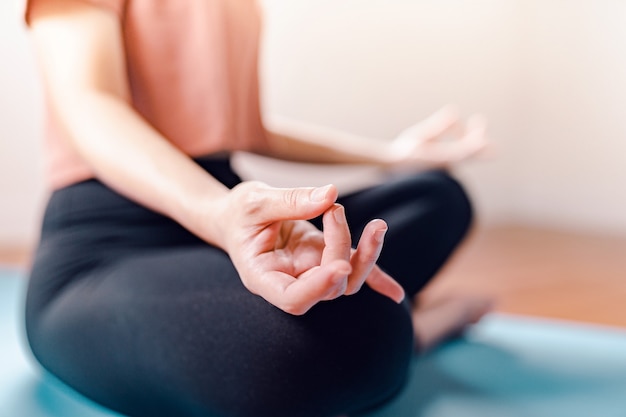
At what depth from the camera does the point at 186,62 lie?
1.58 ft

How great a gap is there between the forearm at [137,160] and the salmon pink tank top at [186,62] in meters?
0.04

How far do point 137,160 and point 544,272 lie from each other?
2.46 ft

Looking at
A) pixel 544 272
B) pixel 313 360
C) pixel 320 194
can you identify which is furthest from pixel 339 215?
pixel 544 272

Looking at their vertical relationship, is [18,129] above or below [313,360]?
below

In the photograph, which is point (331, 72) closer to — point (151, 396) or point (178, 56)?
point (178, 56)

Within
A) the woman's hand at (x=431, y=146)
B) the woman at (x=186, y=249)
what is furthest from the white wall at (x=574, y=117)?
the woman at (x=186, y=249)

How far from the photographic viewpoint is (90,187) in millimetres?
512

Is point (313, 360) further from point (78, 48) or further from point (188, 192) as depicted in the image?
point (78, 48)

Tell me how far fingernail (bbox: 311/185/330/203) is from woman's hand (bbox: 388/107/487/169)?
491 mm

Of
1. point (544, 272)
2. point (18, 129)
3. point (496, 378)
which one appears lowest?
point (18, 129)

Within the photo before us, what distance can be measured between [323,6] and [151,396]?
0.42 metres

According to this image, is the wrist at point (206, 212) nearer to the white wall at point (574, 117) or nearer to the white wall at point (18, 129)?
the white wall at point (574, 117)

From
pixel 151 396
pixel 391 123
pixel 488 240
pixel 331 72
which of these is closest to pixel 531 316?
pixel 488 240

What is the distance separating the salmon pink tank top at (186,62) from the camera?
47 cm
